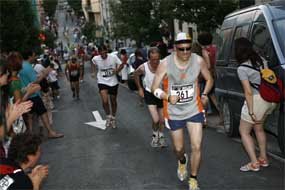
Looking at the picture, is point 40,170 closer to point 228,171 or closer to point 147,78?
point 228,171

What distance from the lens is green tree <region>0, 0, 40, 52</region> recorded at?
32219 mm

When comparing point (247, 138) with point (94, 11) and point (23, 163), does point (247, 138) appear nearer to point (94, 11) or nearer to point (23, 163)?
point (23, 163)

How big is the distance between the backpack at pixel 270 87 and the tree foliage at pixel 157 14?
12802 mm

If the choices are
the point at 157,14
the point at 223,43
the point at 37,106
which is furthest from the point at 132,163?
the point at 157,14

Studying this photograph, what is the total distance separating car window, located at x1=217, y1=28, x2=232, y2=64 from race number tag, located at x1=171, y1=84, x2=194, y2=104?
3236 mm

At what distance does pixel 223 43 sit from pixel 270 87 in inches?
127

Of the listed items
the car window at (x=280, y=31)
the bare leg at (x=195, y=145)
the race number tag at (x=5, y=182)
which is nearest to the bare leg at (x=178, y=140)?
the bare leg at (x=195, y=145)

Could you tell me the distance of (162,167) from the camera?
24.7 feet

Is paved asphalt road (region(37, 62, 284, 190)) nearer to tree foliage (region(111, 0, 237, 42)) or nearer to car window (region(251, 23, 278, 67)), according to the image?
car window (region(251, 23, 278, 67))

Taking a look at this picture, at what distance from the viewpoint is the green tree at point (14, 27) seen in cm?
3222

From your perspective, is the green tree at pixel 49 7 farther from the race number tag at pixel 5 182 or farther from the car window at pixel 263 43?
the race number tag at pixel 5 182

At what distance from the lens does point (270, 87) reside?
6496 millimetres

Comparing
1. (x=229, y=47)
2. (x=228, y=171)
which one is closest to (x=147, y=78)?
(x=229, y=47)

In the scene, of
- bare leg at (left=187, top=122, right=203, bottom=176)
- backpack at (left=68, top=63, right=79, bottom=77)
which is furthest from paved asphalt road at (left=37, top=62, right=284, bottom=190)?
backpack at (left=68, top=63, right=79, bottom=77)
